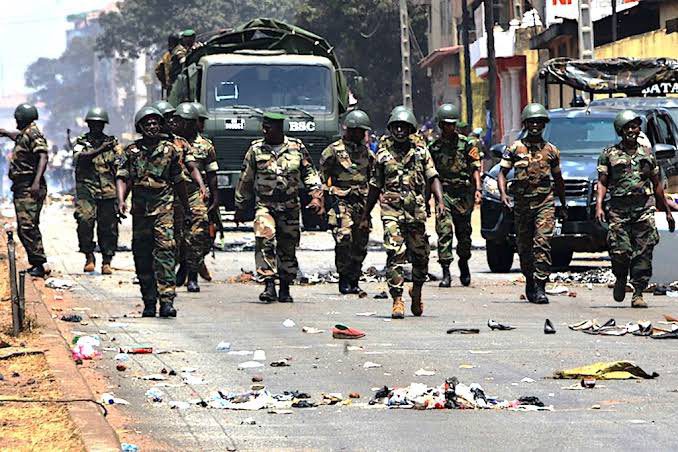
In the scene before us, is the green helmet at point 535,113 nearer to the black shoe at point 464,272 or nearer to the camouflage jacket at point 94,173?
the black shoe at point 464,272

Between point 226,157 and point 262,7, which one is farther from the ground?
point 262,7

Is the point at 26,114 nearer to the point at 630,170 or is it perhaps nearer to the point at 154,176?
the point at 154,176

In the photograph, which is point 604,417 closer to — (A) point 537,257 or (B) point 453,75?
(A) point 537,257

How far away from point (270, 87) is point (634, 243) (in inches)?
485

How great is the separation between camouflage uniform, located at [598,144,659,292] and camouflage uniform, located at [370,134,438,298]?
6.24 feet

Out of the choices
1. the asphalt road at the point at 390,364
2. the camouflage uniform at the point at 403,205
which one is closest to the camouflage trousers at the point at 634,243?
the asphalt road at the point at 390,364

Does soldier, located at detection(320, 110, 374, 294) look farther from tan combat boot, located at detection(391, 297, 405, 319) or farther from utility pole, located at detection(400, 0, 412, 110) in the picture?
utility pole, located at detection(400, 0, 412, 110)

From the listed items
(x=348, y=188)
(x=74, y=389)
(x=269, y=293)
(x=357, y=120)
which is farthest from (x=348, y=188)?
(x=74, y=389)

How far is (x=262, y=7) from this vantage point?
98.6 metres

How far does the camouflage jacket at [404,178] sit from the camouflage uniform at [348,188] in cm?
202

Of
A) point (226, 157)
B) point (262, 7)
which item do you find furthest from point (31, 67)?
point (226, 157)

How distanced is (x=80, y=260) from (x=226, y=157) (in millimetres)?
5207

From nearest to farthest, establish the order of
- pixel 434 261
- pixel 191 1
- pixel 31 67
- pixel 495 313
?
pixel 495 313, pixel 434 261, pixel 191 1, pixel 31 67

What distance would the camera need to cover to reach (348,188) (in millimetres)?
16422
